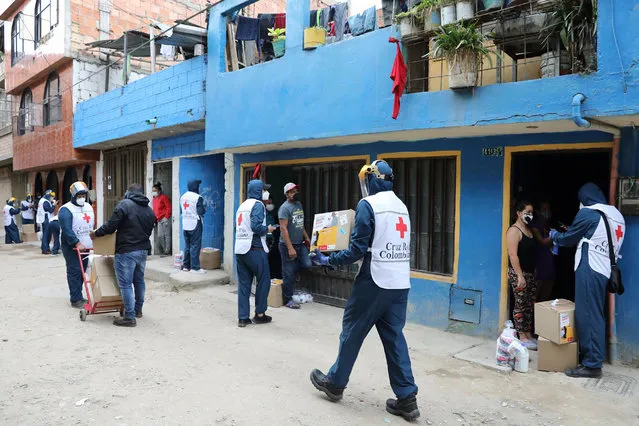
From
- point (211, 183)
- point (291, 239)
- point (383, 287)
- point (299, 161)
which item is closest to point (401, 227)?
point (383, 287)

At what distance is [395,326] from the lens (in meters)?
3.94

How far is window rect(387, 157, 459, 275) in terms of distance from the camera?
6.61 meters

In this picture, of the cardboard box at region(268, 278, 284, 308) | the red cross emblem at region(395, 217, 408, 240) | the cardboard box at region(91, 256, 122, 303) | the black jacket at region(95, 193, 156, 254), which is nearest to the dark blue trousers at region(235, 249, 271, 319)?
the cardboard box at region(268, 278, 284, 308)

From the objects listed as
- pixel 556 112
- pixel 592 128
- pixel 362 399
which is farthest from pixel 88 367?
pixel 592 128

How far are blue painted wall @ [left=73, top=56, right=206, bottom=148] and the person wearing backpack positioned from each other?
279 inches

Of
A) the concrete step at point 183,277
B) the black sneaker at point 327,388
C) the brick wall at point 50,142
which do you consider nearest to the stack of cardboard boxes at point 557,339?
the black sneaker at point 327,388

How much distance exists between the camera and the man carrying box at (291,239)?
7562mm

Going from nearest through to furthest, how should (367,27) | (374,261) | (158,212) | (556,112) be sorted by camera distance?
1. (374,261)
2. (556,112)
3. (367,27)
4. (158,212)

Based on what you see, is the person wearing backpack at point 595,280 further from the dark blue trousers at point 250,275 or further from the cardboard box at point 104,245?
the cardboard box at point 104,245

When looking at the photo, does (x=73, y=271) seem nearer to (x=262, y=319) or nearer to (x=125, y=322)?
(x=125, y=322)

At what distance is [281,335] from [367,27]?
4340mm

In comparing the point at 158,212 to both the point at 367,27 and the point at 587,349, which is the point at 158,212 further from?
the point at 587,349

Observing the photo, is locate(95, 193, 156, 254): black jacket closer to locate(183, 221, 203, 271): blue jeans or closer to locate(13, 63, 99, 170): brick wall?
locate(183, 221, 203, 271): blue jeans

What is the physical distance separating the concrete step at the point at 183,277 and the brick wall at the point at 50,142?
711cm
